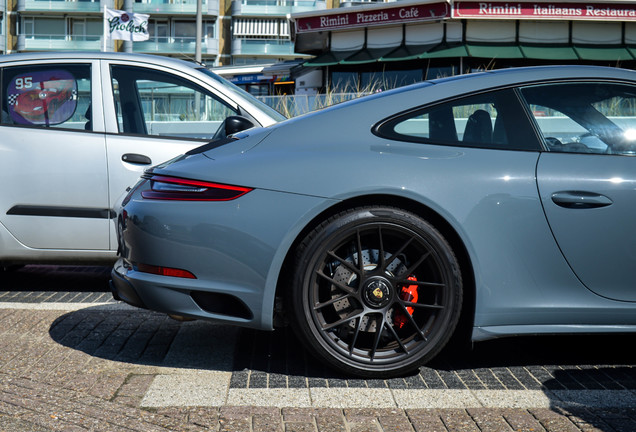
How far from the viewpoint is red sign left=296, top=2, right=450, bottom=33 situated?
2952 cm

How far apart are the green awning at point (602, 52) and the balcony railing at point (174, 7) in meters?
39.3

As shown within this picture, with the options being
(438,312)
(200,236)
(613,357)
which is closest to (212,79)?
(200,236)

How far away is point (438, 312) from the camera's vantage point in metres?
3.57

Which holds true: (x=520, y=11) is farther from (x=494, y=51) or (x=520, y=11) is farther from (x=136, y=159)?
(x=136, y=159)

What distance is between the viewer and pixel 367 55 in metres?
31.2

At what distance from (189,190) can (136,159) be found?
1853mm

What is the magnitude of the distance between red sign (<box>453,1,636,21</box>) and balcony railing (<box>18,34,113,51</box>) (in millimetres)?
40814

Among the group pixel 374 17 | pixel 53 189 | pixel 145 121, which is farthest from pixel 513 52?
pixel 53 189

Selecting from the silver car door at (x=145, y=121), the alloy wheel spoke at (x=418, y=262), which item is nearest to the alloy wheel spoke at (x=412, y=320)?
the alloy wheel spoke at (x=418, y=262)

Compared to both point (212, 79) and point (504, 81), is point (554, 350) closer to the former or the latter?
point (504, 81)

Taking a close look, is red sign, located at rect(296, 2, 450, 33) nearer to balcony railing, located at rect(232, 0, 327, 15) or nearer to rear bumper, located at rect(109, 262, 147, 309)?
rear bumper, located at rect(109, 262, 147, 309)

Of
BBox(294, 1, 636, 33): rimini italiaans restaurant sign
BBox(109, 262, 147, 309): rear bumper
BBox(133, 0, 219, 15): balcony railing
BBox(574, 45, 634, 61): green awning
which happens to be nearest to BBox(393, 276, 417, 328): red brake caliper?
BBox(109, 262, 147, 309): rear bumper

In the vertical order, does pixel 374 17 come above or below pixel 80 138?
above

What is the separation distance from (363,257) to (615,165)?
1171 millimetres
